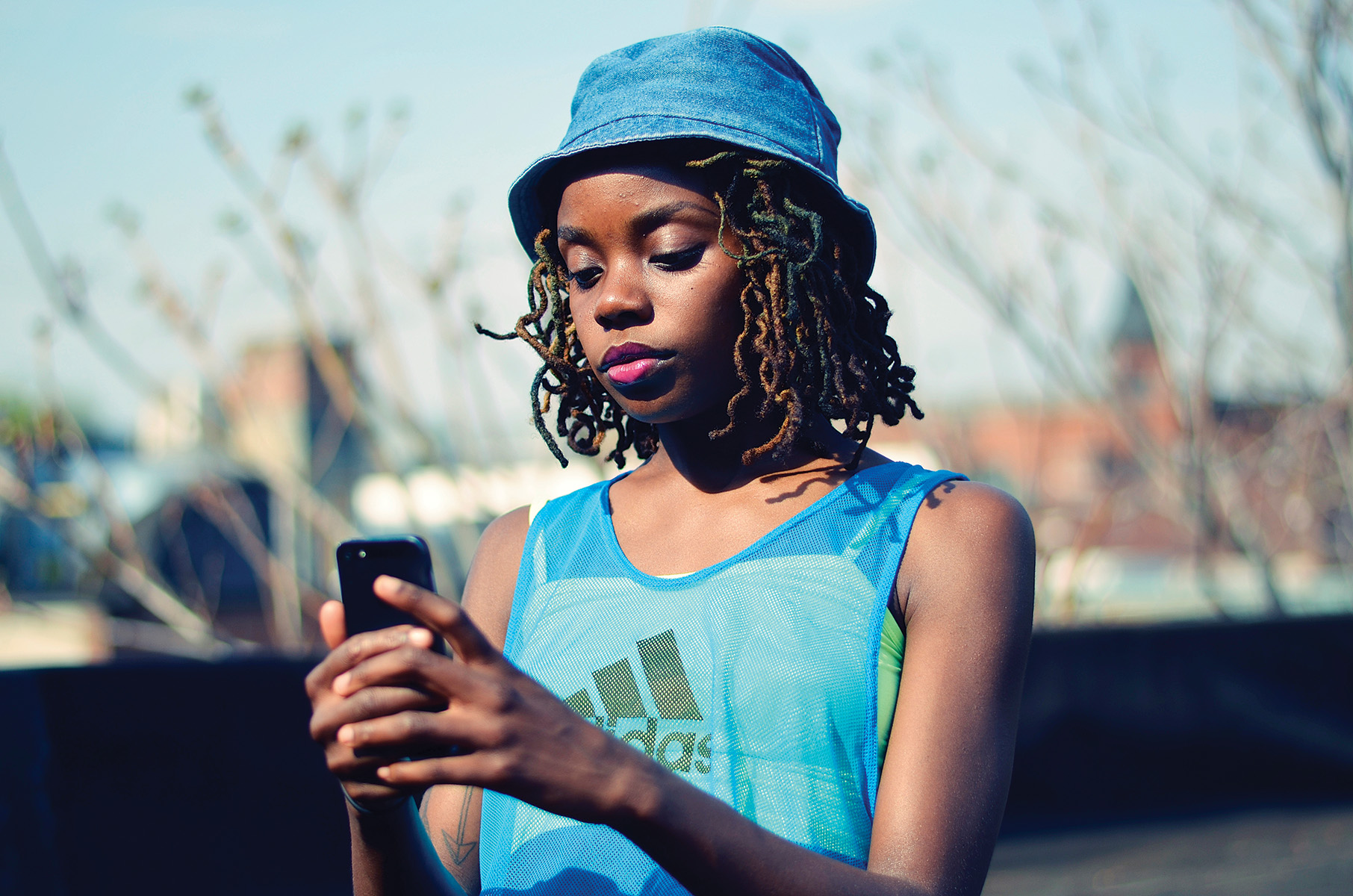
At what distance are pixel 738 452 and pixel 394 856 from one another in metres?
0.67

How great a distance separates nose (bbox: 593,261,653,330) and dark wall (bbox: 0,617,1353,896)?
2.77 metres

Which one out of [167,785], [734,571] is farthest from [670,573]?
[167,785]

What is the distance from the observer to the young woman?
1186mm

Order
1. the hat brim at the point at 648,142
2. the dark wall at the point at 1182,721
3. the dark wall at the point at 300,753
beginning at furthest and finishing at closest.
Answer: the dark wall at the point at 1182,721 → the dark wall at the point at 300,753 → the hat brim at the point at 648,142

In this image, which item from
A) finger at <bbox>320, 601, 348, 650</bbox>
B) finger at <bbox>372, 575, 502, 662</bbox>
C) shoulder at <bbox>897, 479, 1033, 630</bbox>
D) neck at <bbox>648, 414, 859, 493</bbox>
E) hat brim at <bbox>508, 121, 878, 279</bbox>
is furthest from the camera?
neck at <bbox>648, 414, 859, 493</bbox>

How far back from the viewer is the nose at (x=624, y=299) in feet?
4.58

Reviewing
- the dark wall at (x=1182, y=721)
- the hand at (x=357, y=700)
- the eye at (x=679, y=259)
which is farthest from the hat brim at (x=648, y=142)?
the dark wall at (x=1182, y=721)

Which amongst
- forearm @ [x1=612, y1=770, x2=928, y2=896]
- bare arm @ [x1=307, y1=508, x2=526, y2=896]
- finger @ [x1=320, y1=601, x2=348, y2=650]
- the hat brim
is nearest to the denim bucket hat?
the hat brim

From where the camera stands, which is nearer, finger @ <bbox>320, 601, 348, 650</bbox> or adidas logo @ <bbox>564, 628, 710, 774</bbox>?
finger @ <bbox>320, 601, 348, 650</bbox>

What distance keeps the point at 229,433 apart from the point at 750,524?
5.72 m

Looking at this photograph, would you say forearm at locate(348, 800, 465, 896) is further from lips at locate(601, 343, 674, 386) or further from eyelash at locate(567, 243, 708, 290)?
eyelash at locate(567, 243, 708, 290)

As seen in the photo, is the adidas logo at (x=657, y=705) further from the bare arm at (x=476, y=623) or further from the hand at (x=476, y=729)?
the hand at (x=476, y=729)

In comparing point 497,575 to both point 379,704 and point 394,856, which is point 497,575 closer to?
point 394,856

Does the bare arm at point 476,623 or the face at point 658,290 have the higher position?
the face at point 658,290
